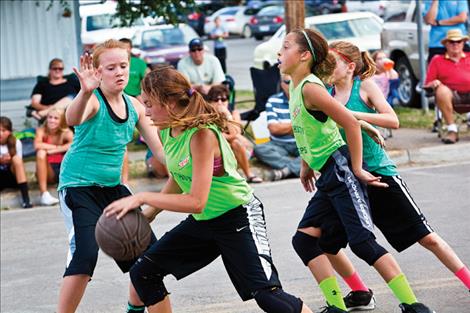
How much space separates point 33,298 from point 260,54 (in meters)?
17.3

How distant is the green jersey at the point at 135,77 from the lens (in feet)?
50.6

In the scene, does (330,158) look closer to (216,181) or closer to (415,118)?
(216,181)

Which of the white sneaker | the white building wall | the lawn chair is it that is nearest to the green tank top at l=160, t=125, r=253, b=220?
the white sneaker

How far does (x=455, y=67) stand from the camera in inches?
564

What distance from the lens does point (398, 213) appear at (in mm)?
6715

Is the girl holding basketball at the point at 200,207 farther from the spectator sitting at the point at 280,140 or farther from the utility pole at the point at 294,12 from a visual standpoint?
the utility pole at the point at 294,12

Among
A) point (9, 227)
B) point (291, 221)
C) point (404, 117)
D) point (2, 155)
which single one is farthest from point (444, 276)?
point (404, 117)

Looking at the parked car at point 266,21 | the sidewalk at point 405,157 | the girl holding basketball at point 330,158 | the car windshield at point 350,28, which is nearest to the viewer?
the girl holding basketball at point 330,158

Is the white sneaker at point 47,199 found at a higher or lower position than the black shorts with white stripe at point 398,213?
lower

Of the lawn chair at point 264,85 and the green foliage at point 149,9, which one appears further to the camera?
the green foliage at point 149,9

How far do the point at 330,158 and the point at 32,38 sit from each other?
35.1ft

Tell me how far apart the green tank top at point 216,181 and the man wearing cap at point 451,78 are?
869 centimetres

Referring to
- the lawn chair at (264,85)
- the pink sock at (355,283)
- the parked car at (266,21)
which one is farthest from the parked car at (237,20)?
the pink sock at (355,283)

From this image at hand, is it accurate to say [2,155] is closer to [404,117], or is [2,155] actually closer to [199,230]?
[404,117]
